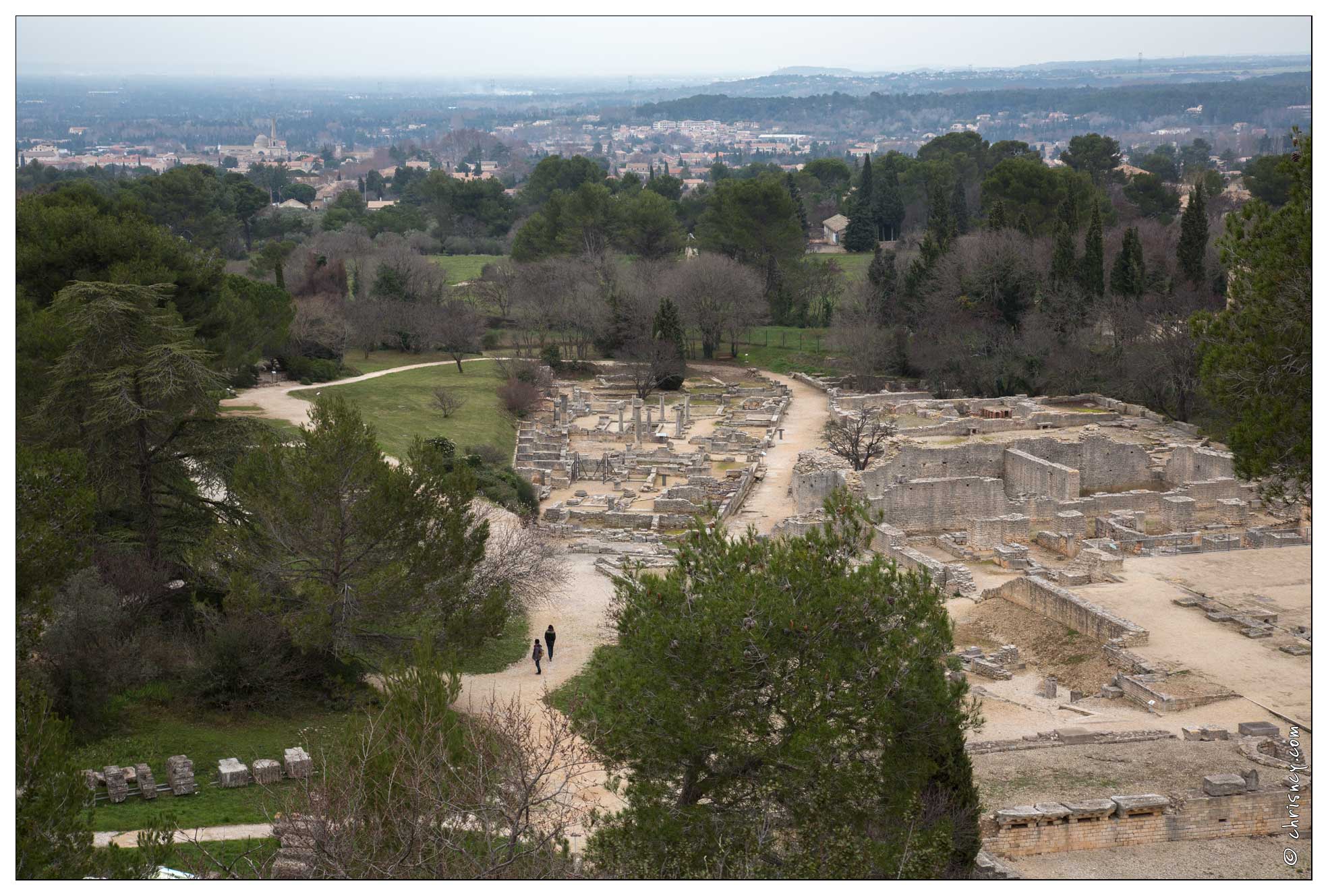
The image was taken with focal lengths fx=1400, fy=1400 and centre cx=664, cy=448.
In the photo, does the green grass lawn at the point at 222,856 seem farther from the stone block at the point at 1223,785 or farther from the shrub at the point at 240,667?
the stone block at the point at 1223,785

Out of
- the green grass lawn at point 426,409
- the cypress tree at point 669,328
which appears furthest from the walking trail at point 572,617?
the cypress tree at point 669,328

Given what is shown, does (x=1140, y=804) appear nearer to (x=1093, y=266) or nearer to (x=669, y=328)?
(x=1093, y=266)

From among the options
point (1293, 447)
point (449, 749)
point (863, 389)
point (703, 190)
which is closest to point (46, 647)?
point (449, 749)

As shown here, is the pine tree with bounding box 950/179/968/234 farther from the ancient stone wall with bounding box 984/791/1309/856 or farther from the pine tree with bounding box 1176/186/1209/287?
the ancient stone wall with bounding box 984/791/1309/856

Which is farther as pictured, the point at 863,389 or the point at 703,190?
the point at 703,190

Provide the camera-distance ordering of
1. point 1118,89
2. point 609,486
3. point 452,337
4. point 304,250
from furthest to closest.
Result: point 1118,89 < point 304,250 < point 452,337 < point 609,486

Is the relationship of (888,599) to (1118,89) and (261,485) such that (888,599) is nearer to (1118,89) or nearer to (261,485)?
(261,485)
